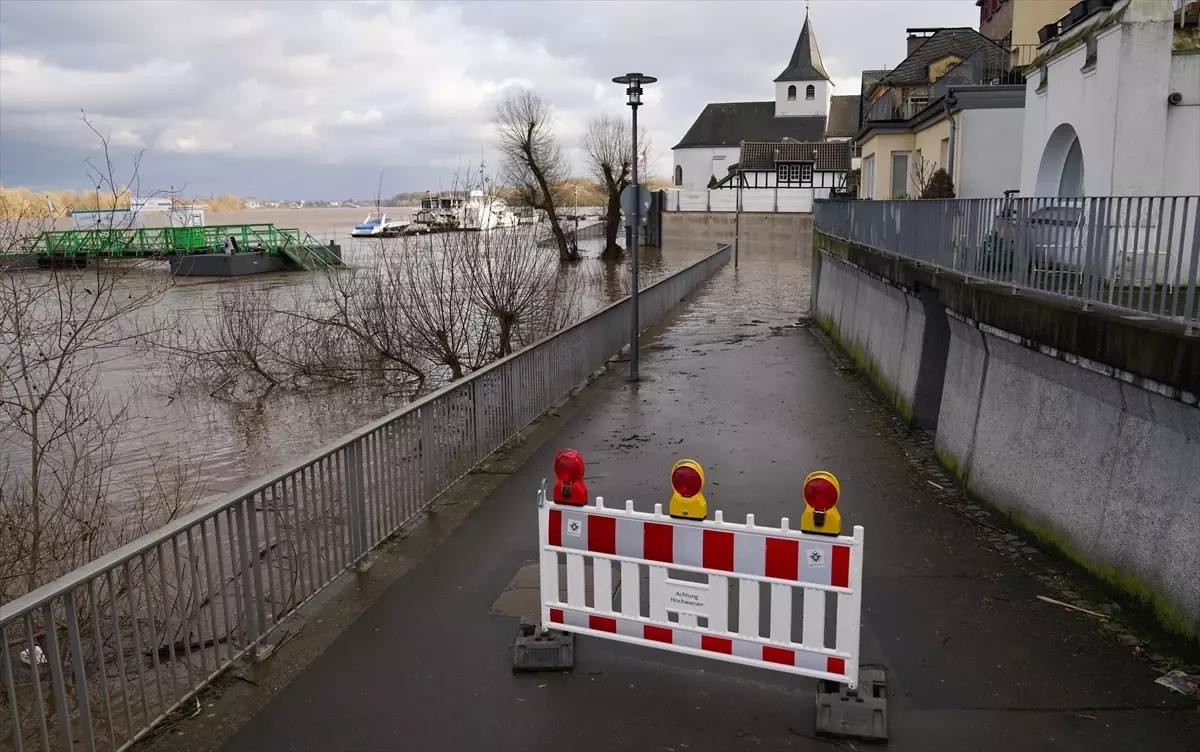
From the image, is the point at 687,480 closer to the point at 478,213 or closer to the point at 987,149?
the point at 478,213

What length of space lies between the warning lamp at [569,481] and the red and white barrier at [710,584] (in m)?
0.05

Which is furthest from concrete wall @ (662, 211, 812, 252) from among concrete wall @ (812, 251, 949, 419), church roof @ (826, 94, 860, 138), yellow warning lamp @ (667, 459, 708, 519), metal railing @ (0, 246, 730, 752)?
yellow warning lamp @ (667, 459, 708, 519)

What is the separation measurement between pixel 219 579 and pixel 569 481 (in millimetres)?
2432

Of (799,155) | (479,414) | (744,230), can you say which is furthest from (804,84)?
(479,414)

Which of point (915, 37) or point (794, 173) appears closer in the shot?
point (915, 37)

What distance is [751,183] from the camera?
260ft

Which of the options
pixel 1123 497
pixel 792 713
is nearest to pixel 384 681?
pixel 792 713

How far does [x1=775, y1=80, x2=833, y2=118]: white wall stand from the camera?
103938 mm

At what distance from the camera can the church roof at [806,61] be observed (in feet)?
340

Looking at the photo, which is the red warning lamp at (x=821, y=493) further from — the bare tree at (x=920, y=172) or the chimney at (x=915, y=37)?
the chimney at (x=915, y=37)

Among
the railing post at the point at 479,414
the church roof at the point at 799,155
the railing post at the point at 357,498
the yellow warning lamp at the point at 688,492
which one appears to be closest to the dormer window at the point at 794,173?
the church roof at the point at 799,155

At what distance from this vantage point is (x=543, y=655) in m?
5.21

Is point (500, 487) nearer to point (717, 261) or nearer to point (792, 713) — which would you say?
point (792, 713)

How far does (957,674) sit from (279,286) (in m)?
46.6
